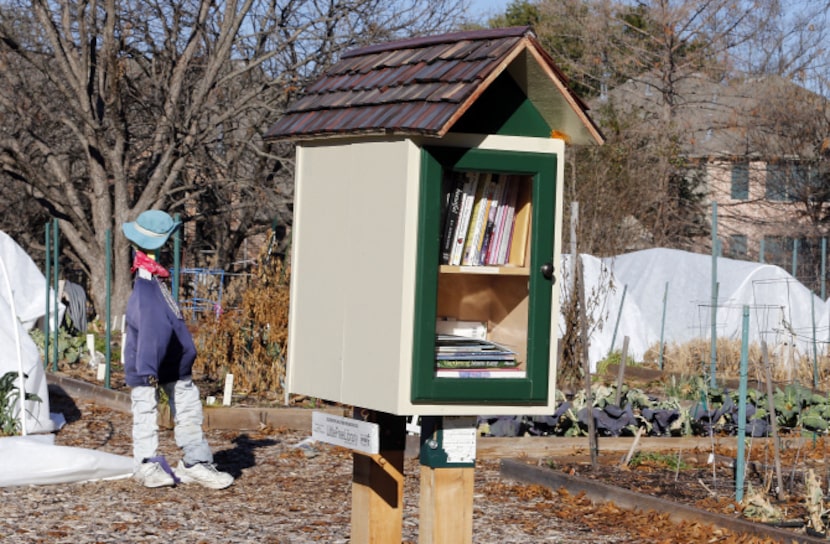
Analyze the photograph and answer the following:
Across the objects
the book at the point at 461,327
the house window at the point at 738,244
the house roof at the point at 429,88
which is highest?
the house window at the point at 738,244

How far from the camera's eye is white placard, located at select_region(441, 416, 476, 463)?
4.70 m

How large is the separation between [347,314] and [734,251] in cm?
3332

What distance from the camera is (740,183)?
125ft

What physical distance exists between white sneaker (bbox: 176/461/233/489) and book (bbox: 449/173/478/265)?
4.32 m

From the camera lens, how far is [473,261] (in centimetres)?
482

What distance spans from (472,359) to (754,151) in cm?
3257

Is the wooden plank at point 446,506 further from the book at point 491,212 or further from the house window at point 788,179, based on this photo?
the house window at point 788,179

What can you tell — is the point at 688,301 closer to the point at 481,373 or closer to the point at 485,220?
the point at 485,220

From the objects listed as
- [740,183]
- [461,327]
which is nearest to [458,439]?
[461,327]

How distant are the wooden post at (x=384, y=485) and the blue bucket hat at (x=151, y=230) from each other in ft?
13.4

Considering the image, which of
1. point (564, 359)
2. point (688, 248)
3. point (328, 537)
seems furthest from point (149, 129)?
point (328, 537)

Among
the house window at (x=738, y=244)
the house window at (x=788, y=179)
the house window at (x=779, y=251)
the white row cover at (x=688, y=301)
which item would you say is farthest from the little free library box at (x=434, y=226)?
the house window at (x=738, y=244)

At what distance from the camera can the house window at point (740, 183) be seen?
124 feet

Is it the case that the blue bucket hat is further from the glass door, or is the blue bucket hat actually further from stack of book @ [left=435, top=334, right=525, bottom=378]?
stack of book @ [left=435, top=334, right=525, bottom=378]
